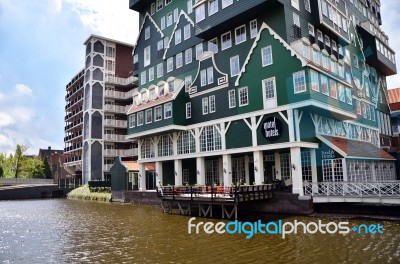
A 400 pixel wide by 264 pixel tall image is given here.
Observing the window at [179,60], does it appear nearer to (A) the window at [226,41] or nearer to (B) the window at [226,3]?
(A) the window at [226,41]

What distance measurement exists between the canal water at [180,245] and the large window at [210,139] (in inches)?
477

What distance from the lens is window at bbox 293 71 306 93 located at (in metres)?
27.3

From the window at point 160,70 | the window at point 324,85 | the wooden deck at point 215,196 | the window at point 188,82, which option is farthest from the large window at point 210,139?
the window at point 160,70

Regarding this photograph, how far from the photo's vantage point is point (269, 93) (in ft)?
97.3

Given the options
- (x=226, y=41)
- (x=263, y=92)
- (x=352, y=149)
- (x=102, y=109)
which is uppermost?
(x=226, y=41)

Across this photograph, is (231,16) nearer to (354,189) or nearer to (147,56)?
(147,56)

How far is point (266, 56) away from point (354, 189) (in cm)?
1348

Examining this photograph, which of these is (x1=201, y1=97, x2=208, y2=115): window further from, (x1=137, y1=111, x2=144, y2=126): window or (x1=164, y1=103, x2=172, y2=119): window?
(x1=137, y1=111, x2=144, y2=126): window

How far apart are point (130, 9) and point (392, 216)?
146 ft

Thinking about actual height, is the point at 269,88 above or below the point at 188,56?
below

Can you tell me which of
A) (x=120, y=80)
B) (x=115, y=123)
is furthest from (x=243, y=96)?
(x=120, y=80)

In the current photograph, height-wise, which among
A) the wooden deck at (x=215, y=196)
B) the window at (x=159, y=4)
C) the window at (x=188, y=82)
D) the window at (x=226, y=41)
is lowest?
the wooden deck at (x=215, y=196)

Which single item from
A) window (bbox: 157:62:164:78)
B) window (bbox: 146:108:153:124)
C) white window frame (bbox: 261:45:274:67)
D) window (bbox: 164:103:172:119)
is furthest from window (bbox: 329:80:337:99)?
window (bbox: 157:62:164:78)

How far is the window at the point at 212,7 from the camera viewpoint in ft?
113
